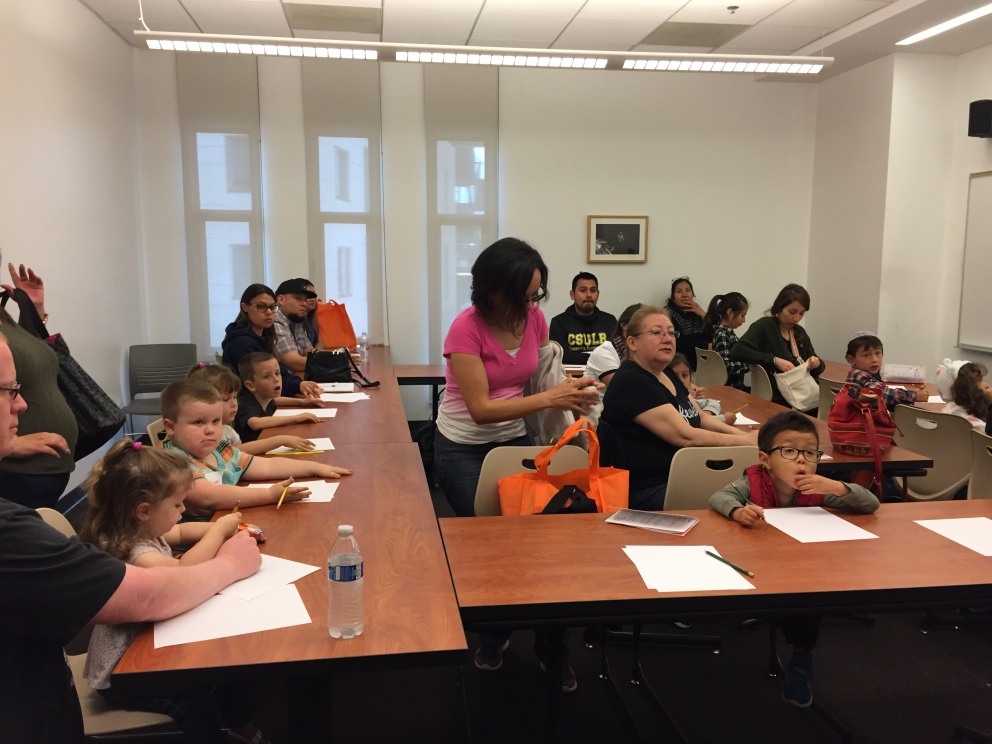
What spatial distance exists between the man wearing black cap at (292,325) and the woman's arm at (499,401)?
7.64ft

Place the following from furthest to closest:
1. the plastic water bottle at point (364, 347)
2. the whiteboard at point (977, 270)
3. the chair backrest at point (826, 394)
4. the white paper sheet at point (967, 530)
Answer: the plastic water bottle at point (364, 347), the whiteboard at point (977, 270), the chair backrest at point (826, 394), the white paper sheet at point (967, 530)

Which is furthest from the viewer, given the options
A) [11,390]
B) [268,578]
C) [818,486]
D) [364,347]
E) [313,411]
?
[364,347]

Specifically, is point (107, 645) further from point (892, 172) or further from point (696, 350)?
point (892, 172)

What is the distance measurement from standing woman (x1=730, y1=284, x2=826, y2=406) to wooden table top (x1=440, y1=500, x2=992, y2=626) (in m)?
3.19

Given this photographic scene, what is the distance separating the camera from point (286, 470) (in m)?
2.47

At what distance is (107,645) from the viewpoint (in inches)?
56.6

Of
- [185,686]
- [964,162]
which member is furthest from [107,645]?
[964,162]

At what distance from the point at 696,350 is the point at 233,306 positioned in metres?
4.07

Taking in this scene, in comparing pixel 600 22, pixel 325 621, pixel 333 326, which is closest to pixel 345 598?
pixel 325 621

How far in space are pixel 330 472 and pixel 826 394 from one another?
11.2 feet

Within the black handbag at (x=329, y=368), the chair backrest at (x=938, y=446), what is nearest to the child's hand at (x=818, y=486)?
the chair backrest at (x=938, y=446)

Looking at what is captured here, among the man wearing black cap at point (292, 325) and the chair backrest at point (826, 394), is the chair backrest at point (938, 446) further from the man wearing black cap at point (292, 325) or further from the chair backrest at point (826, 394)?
the man wearing black cap at point (292, 325)

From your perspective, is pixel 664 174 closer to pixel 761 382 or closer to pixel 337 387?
pixel 761 382

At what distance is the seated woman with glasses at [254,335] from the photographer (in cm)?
394
